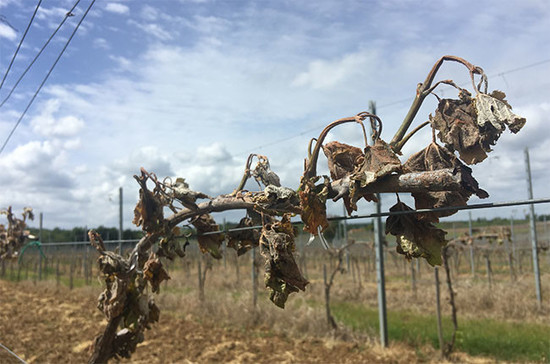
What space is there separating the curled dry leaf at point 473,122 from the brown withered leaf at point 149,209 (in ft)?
4.85

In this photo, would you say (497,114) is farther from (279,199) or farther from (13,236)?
(13,236)

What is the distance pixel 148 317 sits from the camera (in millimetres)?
2592

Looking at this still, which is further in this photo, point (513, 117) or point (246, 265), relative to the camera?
point (246, 265)

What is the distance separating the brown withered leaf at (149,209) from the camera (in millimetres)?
2316

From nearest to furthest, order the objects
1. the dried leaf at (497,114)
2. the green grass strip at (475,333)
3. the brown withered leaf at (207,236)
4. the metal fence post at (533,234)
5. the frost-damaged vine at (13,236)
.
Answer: the dried leaf at (497,114)
the brown withered leaf at (207,236)
the frost-damaged vine at (13,236)
the green grass strip at (475,333)
the metal fence post at (533,234)

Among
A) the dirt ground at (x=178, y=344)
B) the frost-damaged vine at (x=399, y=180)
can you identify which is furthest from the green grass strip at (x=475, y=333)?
the frost-damaged vine at (x=399, y=180)

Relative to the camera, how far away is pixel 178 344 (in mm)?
8625

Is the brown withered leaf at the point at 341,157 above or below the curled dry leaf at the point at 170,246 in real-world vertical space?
above

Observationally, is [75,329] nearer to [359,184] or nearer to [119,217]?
[119,217]

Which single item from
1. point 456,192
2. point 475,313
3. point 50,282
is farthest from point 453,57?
point 50,282

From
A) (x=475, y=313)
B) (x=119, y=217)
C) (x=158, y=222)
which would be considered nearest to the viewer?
(x=158, y=222)

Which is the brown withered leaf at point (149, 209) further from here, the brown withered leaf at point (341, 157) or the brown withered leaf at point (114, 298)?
the brown withered leaf at point (341, 157)

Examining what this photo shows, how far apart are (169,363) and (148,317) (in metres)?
5.53

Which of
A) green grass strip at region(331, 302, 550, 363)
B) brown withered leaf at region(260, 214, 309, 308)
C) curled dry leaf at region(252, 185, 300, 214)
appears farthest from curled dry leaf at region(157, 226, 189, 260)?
green grass strip at region(331, 302, 550, 363)
